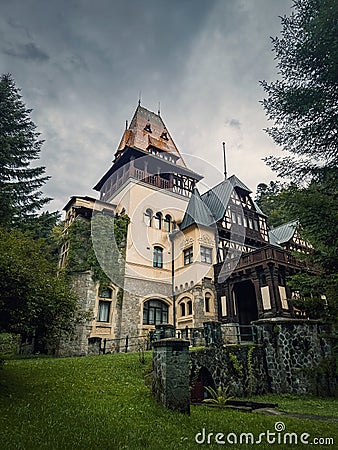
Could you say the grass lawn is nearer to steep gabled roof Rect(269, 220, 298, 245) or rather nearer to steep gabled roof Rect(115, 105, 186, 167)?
steep gabled roof Rect(269, 220, 298, 245)

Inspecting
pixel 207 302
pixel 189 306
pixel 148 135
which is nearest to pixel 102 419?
pixel 189 306

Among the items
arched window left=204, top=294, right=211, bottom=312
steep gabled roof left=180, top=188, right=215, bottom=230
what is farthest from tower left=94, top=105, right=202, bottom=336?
arched window left=204, top=294, right=211, bottom=312

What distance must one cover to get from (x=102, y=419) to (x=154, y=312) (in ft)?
50.6

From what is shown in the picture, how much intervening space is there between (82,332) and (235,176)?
53.9 ft

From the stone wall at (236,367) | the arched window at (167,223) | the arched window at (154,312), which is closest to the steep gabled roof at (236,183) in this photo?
the arched window at (167,223)

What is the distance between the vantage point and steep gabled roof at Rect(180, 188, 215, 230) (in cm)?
2224

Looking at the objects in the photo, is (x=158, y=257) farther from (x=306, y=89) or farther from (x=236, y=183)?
(x=306, y=89)

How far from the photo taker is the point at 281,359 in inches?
527

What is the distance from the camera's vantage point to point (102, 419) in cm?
563

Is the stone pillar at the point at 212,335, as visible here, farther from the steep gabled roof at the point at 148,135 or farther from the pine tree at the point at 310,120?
the steep gabled roof at the point at 148,135

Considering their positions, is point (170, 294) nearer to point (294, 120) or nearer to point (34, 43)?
point (294, 120)

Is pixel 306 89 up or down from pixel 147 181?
down

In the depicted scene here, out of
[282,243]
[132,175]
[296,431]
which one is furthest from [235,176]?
[296,431]

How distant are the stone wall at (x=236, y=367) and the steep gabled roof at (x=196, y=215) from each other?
10.6 metres
